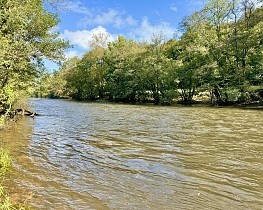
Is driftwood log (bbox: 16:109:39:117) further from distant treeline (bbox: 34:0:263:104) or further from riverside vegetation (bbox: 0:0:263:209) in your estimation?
distant treeline (bbox: 34:0:263:104)

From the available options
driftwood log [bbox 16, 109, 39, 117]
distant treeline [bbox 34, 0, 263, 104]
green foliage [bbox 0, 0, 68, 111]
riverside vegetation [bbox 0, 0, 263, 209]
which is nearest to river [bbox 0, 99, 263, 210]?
green foliage [bbox 0, 0, 68, 111]

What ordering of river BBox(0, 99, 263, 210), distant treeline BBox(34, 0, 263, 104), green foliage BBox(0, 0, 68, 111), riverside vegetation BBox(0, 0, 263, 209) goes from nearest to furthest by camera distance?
river BBox(0, 99, 263, 210) < green foliage BBox(0, 0, 68, 111) < riverside vegetation BBox(0, 0, 263, 209) < distant treeline BBox(34, 0, 263, 104)

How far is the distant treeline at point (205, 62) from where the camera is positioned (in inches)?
1367

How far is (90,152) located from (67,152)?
0.82 meters

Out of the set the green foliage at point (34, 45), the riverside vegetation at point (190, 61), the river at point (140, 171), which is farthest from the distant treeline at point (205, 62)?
the river at point (140, 171)

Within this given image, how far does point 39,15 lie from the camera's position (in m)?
15.0

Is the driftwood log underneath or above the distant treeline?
underneath

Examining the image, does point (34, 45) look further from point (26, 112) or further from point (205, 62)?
point (205, 62)

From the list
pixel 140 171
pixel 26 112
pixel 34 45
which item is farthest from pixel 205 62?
pixel 140 171

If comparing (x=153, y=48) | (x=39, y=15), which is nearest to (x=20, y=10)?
(x=39, y=15)

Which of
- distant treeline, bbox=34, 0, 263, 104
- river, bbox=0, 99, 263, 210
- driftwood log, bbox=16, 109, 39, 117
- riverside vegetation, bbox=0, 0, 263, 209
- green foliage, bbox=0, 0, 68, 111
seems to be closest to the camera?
river, bbox=0, 99, 263, 210

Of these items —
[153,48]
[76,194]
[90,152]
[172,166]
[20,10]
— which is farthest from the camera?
[153,48]

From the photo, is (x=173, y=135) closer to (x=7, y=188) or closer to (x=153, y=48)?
(x=7, y=188)

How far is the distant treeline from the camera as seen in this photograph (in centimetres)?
3472
